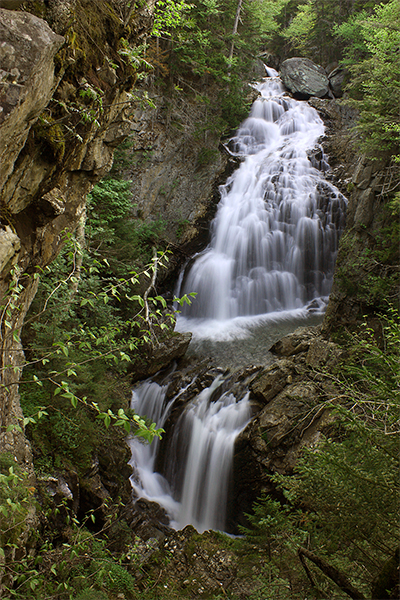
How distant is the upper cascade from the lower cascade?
4 centimetres

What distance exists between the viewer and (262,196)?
15.2 m

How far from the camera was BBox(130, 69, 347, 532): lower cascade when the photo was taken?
7488 mm

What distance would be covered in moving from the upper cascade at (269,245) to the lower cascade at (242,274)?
0.04 metres

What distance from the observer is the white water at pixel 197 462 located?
7.18 metres

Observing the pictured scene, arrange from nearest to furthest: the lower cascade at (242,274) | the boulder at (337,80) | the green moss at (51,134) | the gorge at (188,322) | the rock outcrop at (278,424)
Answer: the gorge at (188,322)
the green moss at (51,134)
the rock outcrop at (278,424)
the lower cascade at (242,274)
the boulder at (337,80)

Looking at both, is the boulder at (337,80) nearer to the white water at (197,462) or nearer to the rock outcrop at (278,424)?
the rock outcrop at (278,424)

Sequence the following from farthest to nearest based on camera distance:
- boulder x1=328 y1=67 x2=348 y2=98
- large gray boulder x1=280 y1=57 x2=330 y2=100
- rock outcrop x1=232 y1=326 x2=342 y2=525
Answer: boulder x1=328 y1=67 x2=348 y2=98 < large gray boulder x1=280 y1=57 x2=330 y2=100 < rock outcrop x1=232 y1=326 x2=342 y2=525

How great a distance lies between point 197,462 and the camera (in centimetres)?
761

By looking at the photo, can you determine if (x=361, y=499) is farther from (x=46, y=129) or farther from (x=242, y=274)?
(x=242, y=274)

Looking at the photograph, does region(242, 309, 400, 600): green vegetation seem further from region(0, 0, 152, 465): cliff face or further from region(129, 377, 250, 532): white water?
region(129, 377, 250, 532): white water

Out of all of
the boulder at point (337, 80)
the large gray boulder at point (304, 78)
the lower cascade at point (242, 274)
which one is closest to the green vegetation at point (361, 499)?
the lower cascade at point (242, 274)

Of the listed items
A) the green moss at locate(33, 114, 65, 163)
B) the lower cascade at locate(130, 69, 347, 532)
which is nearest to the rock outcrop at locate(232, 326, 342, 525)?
the lower cascade at locate(130, 69, 347, 532)

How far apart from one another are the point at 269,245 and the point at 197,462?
9.29 meters

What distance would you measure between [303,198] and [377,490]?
1357 cm
